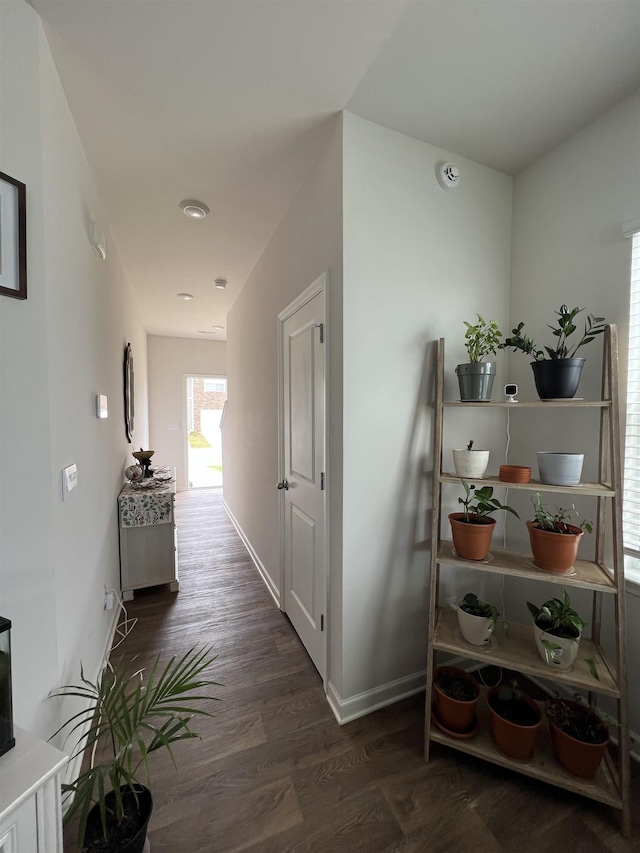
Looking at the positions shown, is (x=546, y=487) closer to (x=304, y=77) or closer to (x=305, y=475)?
(x=305, y=475)

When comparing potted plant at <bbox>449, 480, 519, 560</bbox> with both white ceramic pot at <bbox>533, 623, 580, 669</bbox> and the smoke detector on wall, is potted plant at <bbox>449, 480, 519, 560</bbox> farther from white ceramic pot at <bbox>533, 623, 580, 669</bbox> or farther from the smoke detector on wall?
the smoke detector on wall

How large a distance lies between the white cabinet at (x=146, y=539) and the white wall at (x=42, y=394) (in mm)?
1019

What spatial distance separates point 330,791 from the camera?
124cm

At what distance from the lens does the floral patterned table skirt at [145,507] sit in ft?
8.29

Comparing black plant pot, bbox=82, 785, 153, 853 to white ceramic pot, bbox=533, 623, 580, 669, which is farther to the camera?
white ceramic pot, bbox=533, 623, 580, 669

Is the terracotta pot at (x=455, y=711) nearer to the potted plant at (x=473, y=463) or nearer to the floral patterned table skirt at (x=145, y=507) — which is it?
the potted plant at (x=473, y=463)

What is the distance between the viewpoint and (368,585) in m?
1.54

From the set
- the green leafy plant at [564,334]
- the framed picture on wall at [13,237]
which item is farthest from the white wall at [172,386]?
the green leafy plant at [564,334]

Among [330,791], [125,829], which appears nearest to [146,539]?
[125,829]

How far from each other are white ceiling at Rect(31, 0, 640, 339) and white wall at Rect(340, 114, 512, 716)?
0.58 feet

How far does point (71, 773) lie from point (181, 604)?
122cm

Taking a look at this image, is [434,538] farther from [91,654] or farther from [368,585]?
[91,654]

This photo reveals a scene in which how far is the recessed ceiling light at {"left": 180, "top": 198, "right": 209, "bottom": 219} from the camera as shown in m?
2.03

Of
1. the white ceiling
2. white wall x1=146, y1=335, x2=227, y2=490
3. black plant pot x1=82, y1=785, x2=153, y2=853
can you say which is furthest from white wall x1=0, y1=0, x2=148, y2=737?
white wall x1=146, y1=335, x2=227, y2=490
